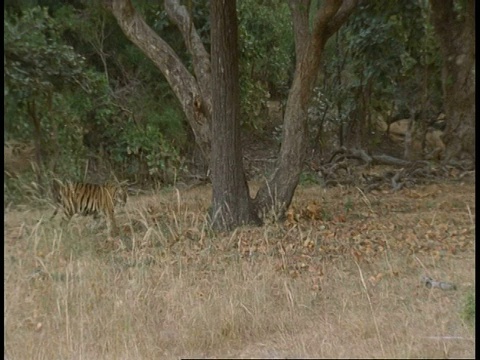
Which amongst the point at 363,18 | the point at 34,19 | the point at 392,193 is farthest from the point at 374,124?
the point at 34,19

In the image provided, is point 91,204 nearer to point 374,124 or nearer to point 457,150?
point 457,150

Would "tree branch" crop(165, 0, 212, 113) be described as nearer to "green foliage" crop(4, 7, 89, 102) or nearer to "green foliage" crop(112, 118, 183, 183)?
"green foliage" crop(112, 118, 183, 183)

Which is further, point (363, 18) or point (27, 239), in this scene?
point (363, 18)

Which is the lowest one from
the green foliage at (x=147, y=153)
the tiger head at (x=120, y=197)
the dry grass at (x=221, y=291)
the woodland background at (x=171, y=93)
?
the dry grass at (x=221, y=291)

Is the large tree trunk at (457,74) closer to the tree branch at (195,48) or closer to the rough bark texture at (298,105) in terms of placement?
the rough bark texture at (298,105)

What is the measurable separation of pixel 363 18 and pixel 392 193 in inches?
153

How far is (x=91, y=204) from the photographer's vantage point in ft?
21.1

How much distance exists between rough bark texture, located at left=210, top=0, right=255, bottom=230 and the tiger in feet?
3.88

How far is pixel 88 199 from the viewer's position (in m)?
6.26

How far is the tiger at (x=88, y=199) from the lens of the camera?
16.9 ft

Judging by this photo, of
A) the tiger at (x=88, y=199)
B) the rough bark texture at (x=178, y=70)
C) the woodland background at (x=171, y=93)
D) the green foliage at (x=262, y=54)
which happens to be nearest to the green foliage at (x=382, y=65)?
the woodland background at (x=171, y=93)

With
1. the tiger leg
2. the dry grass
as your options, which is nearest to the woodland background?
the tiger leg

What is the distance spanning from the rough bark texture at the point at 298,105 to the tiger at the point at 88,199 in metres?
1.91

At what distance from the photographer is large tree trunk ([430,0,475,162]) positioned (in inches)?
421
